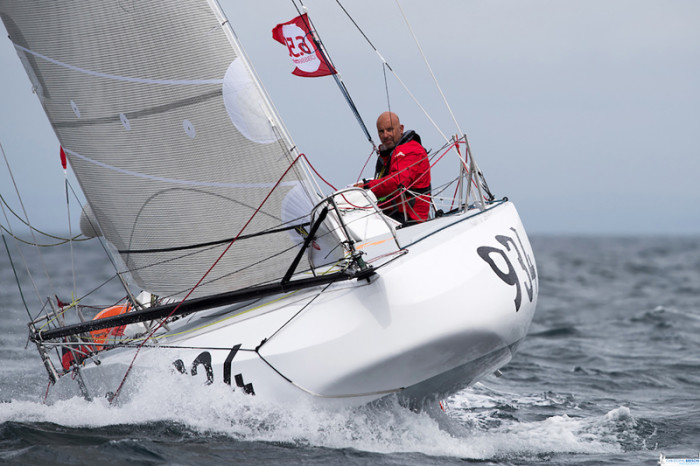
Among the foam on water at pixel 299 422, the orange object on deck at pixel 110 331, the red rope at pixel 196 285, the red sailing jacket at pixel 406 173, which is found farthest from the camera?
the orange object on deck at pixel 110 331

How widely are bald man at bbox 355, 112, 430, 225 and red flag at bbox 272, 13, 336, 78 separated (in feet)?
1.91

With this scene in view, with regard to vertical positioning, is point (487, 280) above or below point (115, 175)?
below

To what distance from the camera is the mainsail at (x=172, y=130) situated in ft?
12.6

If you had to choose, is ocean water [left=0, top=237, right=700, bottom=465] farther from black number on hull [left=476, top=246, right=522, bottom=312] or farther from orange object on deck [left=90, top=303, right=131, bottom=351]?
black number on hull [left=476, top=246, right=522, bottom=312]

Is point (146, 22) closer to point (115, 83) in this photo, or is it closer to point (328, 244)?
point (115, 83)

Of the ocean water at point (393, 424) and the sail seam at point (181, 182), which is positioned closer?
the ocean water at point (393, 424)

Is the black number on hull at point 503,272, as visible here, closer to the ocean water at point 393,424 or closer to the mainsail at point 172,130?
the ocean water at point 393,424

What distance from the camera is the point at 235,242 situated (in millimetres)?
4090

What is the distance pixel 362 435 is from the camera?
3.70 m

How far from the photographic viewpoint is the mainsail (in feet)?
12.6

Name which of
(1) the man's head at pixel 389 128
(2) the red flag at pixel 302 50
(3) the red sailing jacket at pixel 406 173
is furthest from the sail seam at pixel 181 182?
(2) the red flag at pixel 302 50

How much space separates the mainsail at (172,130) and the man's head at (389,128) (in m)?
1.10

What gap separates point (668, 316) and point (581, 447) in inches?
282

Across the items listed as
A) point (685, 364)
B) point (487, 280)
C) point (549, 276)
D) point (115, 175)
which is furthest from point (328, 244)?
point (549, 276)
